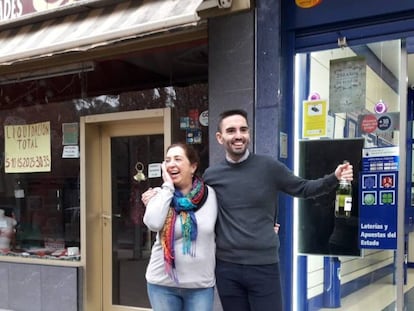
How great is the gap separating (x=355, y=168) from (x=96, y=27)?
2.42m

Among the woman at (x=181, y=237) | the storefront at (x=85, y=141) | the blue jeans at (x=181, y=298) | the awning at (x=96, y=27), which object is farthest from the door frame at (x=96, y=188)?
the blue jeans at (x=181, y=298)

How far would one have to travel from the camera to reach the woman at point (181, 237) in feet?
8.85

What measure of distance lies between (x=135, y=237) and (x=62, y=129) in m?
1.42

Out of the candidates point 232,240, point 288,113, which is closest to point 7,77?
point 288,113

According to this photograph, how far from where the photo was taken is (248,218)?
2.78 meters

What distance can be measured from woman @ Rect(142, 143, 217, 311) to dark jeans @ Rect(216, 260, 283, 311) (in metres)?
0.08

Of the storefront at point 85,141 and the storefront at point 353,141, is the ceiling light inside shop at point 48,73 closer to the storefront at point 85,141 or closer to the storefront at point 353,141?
the storefront at point 85,141

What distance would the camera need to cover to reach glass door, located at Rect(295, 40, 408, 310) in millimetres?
3682

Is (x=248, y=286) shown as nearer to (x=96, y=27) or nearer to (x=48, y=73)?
(x=96, y=27)

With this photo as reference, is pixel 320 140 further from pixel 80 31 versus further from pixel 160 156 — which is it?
pixel 80 31

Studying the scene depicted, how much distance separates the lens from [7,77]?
5.49 metres

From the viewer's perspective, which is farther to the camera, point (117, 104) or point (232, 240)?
point (117, 104)

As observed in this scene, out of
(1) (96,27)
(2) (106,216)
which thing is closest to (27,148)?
(2) (106,216)

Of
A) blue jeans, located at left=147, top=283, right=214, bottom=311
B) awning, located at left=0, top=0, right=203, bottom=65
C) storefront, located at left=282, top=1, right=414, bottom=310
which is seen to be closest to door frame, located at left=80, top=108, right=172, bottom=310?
awning, located at left=0, top=0, right=203, bottom=65
